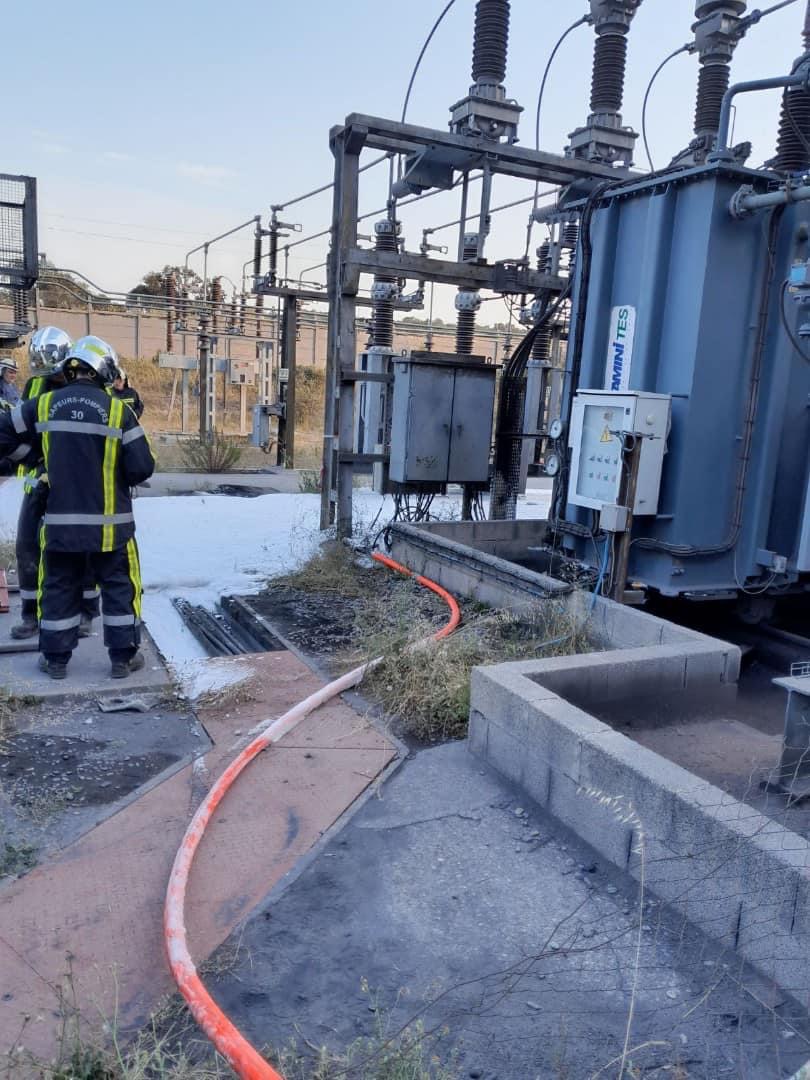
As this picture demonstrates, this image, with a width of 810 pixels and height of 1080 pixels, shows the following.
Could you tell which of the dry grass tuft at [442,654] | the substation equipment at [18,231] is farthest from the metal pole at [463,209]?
the substation equipment at [18,231]

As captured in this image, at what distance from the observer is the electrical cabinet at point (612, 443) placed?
231 inches

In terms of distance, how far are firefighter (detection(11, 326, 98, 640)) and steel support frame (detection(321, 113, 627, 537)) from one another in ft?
9.60

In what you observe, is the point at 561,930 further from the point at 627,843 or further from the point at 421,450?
the point at 421,450

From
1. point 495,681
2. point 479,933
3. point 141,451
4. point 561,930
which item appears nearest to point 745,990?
point 561,930

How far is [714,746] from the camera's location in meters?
4.35

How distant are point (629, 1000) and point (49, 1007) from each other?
1657 mm

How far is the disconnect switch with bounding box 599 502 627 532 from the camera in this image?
586 cm

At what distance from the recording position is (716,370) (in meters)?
5.95

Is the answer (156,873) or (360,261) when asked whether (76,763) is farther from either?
(360,261)

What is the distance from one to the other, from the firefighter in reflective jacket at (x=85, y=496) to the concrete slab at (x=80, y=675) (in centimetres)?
9

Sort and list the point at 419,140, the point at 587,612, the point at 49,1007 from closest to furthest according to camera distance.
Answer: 1. the point at 49,1007
2. the point at 587,612
3. the point at 419,140

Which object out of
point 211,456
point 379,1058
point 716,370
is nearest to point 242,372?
point 211,456

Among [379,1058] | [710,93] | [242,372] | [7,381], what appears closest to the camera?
[379,1058]

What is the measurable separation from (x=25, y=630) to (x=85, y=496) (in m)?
1.34
